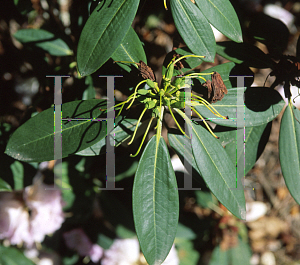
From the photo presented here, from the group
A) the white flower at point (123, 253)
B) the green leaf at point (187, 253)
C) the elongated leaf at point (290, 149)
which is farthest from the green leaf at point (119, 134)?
the green leaf at point (187, 253)

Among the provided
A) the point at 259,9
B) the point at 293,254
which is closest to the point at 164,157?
the point at 259,9

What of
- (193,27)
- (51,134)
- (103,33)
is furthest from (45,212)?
(193,27)

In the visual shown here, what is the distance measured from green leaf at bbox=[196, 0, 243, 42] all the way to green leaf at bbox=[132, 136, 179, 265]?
322mm

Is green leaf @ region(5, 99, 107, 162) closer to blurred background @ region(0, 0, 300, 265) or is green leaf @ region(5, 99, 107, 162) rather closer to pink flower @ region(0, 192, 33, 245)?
blurred background @ region(0, 0, 300, 265)

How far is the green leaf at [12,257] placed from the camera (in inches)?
43.1

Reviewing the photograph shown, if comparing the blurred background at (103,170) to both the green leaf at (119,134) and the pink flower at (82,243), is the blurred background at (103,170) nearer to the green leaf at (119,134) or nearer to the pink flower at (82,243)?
the pink flower at (82,243)

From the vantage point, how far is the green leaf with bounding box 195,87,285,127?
0.72 m

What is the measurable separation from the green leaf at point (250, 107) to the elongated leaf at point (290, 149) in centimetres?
8

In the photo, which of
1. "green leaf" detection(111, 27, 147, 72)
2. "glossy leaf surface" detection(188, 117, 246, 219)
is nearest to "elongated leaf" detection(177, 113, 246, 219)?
"glossy leaf surface" detection(188, 117, 246, 219)

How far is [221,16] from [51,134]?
51 centimetres

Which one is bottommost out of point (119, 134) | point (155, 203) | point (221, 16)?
point (155, 203)

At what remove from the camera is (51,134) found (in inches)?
26.7

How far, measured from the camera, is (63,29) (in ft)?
4.01

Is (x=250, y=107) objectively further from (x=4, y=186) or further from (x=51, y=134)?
(x=4, y=186)
